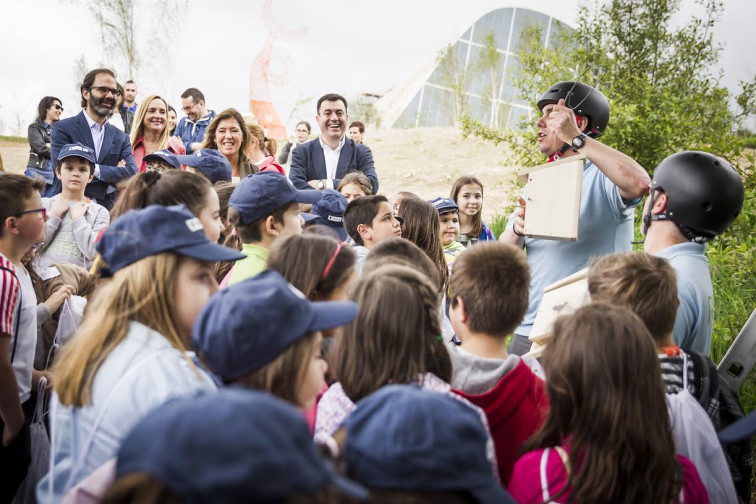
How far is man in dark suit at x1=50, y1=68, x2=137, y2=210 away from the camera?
206 inches

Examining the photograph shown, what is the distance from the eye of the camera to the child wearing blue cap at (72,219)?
4.00 meters

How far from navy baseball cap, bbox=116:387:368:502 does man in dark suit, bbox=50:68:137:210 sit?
4.78 metres

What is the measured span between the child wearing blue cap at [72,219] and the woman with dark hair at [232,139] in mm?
1170

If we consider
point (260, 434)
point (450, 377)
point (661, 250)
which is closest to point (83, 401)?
point (260, 434)

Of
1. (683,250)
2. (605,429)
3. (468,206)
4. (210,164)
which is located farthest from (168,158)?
(605,429)

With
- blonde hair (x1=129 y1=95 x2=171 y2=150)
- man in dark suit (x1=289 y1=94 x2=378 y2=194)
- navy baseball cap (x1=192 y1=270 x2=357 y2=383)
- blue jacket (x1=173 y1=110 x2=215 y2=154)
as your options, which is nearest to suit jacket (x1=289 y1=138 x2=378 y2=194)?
man in dark suit (x1=289 y1=94 x2=378 y2=194)

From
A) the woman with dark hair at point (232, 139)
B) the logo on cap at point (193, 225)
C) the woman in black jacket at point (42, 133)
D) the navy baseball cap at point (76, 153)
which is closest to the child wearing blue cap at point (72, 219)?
the navy baseball cap at point (76, 153)

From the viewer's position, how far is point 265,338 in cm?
158

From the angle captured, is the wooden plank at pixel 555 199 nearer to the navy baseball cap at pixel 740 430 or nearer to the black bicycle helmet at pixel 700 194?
the black bicycle helmet at pixel 700 194

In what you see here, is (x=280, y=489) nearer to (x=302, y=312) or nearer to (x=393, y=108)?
(x=302, y=312)

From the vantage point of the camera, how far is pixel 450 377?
2121 mm

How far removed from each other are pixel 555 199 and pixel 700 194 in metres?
0.78

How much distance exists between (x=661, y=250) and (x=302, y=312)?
79.0 inches

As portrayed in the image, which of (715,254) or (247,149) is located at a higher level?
(247,149)
